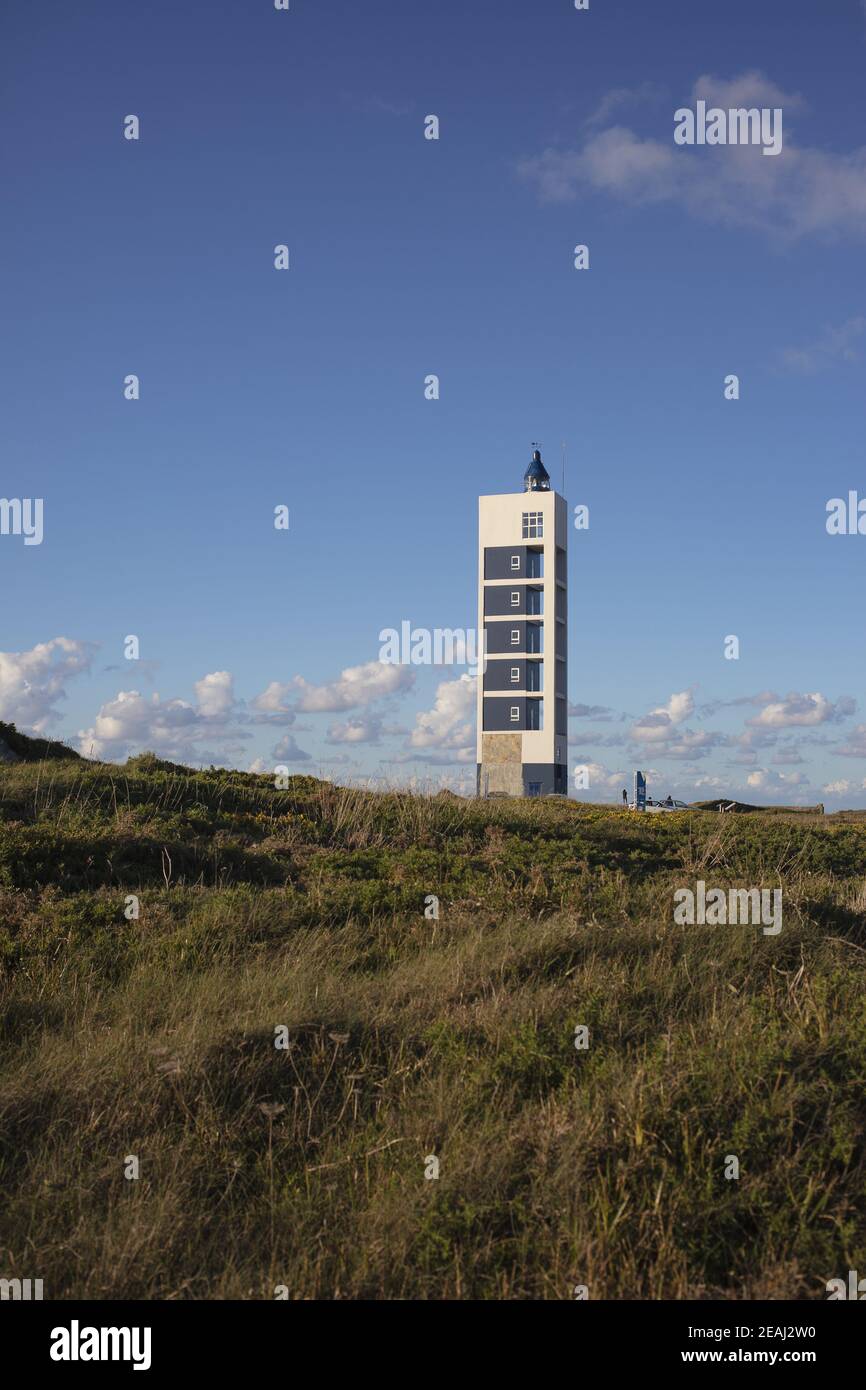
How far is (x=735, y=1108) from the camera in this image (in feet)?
18.0

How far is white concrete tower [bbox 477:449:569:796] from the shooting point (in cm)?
6309

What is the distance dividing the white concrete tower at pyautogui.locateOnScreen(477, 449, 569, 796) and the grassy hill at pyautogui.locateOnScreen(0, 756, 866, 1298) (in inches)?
2054

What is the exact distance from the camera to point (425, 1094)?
5.95 meters

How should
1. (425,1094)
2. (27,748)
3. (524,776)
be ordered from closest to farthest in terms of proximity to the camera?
(425,1094)
(27,748)
(524,776)

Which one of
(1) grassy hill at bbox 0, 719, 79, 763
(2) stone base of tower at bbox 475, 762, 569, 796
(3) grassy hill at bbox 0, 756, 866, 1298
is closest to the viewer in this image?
(3) grassy hill at bbox 0, 756, 866, 1298

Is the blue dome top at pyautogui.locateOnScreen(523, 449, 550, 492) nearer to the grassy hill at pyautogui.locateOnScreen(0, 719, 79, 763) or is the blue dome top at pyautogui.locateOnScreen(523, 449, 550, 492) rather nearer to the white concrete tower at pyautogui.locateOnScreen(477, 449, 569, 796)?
the white concrete tower at pyautogui.locateOnScreen(477, 449, 569, 796)

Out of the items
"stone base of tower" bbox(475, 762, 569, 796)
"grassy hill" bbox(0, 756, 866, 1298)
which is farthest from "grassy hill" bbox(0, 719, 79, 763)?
"stone base of tower" bbox(475, 762, 569, 796)

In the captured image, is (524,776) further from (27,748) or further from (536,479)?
(27,748)

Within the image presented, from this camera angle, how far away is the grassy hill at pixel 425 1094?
465 cm

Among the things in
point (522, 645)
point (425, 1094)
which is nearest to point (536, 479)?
point (522, 645)

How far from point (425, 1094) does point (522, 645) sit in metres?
57.9
